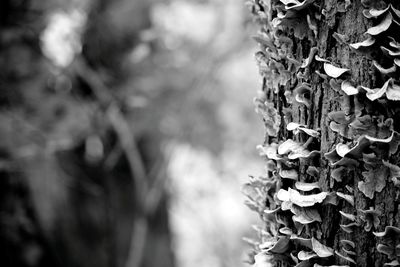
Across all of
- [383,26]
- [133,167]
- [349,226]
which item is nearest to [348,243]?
[349,226]

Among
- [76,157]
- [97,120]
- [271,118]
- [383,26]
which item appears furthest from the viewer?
[76,157]

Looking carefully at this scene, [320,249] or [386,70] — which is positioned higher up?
[386,70]

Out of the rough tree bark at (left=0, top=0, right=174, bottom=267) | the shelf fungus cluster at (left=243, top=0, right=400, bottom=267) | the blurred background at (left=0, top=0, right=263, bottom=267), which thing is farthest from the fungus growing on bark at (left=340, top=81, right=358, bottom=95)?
the rough tree bark at (left=0, top=0, right=174, bottom=267)

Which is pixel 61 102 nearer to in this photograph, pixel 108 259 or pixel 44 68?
pixel 44 68

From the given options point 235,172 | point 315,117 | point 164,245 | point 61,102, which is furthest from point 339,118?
point 235,172

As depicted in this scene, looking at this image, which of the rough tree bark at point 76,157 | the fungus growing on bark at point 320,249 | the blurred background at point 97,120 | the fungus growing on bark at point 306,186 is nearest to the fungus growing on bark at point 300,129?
the fungus growing on bark at point 306,186

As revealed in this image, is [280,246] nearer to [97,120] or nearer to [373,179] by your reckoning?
[373,179]
